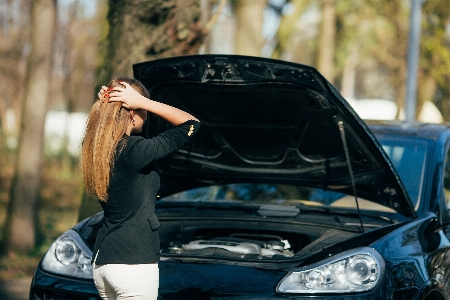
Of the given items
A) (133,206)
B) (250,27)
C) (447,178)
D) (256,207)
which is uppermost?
(250,27)

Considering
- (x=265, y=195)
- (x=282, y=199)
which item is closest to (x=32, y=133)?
(x=265, y=195)

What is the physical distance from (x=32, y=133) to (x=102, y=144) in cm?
750

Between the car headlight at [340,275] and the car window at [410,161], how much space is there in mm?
995

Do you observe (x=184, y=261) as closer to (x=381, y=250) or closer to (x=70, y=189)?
(x=381, y=250)

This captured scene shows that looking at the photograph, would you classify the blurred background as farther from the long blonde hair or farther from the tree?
the long blonde hair

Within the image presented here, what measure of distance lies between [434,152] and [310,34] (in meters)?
38.9

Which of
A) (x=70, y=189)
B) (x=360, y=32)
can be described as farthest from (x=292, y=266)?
(x=360, y=32)

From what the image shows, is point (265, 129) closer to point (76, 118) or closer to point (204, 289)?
point (204, 289)

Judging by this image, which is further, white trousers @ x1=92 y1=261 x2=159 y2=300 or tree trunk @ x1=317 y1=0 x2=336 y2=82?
tree trunk @ x1=317 y1=0 x2=336 y2=82

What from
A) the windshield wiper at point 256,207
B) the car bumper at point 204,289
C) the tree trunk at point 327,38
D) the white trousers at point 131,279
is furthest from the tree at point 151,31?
the tree trunk at point 327,38

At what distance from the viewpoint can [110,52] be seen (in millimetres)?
8102

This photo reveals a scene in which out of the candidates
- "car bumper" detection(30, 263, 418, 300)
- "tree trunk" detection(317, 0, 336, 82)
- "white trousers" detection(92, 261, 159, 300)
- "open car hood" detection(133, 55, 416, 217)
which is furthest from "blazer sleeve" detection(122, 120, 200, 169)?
"tree trunk" detection(317, 0, 336, 82)

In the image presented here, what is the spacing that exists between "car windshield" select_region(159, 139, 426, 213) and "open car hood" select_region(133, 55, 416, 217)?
93 millimetres

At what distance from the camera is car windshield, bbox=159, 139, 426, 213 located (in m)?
5.27
